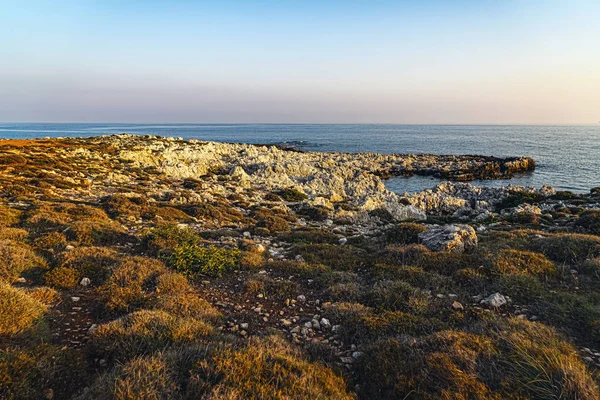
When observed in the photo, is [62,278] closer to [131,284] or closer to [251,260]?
[131,284]

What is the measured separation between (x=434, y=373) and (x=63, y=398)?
17.3ft

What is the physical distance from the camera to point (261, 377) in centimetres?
409

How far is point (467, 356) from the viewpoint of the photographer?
464 cm

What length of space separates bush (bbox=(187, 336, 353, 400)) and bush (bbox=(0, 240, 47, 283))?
694cm

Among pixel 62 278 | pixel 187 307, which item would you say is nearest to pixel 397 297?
pixel 187 307

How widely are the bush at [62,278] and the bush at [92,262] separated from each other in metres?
0.19

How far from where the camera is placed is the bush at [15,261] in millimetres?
7879

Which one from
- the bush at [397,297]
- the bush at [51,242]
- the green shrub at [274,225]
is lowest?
the green shrub at [274,225]

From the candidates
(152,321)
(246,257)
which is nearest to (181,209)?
(246,257)

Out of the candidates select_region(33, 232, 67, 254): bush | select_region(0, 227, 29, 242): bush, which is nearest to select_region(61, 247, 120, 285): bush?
select_region(33, 232, 67, 254): bush

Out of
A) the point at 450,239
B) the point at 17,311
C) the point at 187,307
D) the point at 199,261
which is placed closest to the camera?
the point at 17,311

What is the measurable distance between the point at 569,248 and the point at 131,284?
13.3 m

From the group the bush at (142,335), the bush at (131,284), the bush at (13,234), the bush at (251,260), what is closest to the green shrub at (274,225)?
the bush at (251,260)

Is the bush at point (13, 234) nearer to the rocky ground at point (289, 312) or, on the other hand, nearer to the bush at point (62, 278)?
the rocky ground at point (289, 312)
